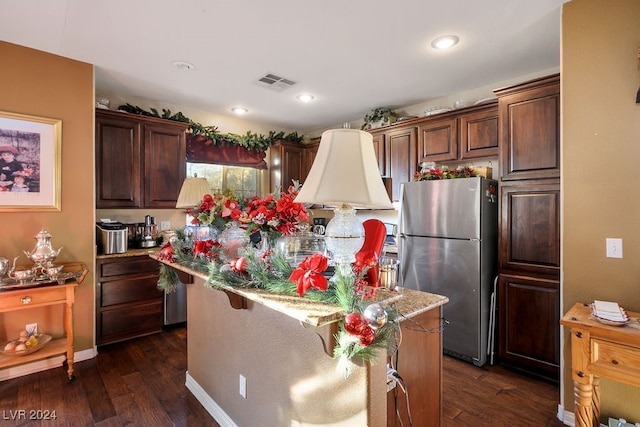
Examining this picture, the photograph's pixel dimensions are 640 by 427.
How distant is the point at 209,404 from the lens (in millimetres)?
2166

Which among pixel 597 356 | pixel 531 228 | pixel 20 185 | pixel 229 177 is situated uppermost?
pixel 229 177

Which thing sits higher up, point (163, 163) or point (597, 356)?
point (163, 163)

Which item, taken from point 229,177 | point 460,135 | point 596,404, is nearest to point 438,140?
point 460,135

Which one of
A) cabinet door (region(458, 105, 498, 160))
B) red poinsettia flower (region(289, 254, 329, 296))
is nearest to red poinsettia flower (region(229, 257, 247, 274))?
red poinsettia flower (region(289, 254, 329, 296))

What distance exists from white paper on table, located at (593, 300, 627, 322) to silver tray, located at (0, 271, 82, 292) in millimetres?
3601

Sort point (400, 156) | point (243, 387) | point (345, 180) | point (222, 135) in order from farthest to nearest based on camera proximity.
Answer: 1. point (222, 135)
2. point (400, 156)
3. point (243, 387)
4. point (345, 180)

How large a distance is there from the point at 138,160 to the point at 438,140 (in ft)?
10.9

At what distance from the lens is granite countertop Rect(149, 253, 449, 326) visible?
3.52 ft

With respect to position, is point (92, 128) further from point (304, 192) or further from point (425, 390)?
point (425, 390)

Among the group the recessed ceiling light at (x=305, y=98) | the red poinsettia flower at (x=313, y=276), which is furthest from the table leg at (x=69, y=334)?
the recessed ceiling light at (x=305, y=98)

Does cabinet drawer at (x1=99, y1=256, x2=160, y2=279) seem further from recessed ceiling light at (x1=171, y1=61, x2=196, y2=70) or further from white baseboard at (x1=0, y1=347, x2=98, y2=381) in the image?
recessed ceiling light at (x1=171, y1=61, x2=196, y2=70)

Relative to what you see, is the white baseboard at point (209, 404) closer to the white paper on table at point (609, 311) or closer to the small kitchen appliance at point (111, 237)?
the small kitchen appliance at point (111, 237)

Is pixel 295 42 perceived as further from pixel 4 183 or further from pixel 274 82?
pixel 4 183

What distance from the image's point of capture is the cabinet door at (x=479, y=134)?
3.04 metres
